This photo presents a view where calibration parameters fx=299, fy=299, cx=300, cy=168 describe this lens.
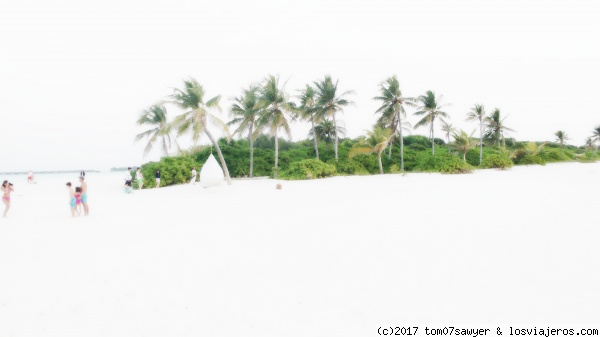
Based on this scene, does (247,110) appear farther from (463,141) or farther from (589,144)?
(589,144)

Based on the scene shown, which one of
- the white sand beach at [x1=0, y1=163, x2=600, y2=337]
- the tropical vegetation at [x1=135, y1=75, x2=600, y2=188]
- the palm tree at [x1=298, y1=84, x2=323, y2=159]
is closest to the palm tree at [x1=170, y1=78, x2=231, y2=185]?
the tropical vegetation at [x1=135, y1=75, x2=600, y2=188]

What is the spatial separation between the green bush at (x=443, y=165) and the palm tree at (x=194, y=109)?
54.7ft

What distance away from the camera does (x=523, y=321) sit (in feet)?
9.41

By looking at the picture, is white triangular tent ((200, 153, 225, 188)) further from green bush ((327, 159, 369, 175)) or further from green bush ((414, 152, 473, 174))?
green bush ((414, 152, 473, 174))

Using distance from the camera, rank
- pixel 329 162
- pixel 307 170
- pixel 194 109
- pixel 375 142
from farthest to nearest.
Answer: pixel 329 162 → pixel 375 142 → pixel 307 170 → pixel 194 109

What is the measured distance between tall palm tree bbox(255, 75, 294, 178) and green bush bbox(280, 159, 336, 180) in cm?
300

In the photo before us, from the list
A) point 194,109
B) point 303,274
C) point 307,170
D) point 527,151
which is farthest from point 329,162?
point 303,274

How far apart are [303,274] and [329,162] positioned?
22.8 m

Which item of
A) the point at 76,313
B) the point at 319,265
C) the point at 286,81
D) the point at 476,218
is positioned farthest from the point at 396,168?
the point at 76,313

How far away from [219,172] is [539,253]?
14354mm

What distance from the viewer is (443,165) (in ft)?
77.1

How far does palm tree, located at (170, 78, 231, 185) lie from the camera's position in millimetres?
18656

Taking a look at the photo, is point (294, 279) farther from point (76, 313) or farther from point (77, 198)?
point (77, 198)

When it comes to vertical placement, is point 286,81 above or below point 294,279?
above
